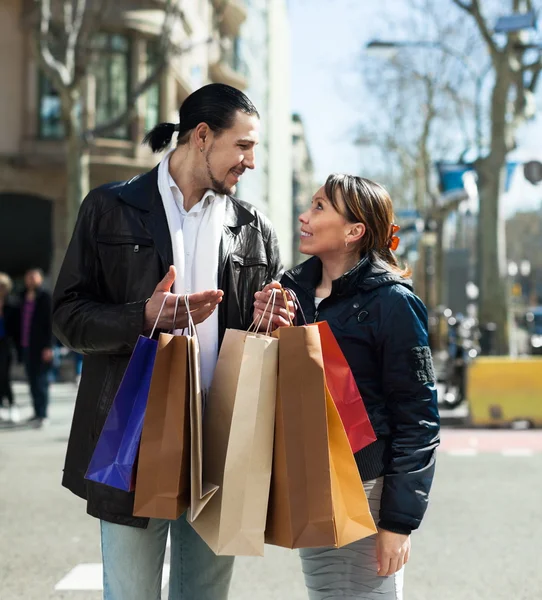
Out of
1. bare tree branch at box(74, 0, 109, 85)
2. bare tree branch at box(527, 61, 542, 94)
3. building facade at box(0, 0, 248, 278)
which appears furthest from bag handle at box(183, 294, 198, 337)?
building facade at box(0, 0, 248, 278)

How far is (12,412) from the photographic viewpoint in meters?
14.3

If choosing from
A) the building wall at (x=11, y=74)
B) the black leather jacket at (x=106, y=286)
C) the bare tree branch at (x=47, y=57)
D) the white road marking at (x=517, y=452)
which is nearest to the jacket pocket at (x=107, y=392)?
the black leather jacket at (x=106, y=286)

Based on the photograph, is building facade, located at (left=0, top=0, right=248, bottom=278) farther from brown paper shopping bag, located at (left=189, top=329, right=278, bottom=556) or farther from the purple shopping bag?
brown paper shopping bag, located at (left=189, top=329, right=278, bottom=556)

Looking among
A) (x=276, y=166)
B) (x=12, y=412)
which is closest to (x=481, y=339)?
(x=12, y=412)

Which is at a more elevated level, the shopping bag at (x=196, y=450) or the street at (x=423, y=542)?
the shopping bag at (x=196, y=450)

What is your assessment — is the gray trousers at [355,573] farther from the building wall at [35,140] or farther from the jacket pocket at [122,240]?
the building wall at [35,140]

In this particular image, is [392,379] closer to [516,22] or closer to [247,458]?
[247,458]

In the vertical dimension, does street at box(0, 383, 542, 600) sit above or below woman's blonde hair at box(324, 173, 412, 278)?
below

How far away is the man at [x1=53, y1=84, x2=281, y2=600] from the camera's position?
319 centimetres

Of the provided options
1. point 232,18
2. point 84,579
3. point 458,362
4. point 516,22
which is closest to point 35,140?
point 516,22

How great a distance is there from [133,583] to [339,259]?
1.08 m

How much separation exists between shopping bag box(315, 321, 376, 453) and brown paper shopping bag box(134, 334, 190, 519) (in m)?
0.36

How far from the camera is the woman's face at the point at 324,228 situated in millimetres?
3199

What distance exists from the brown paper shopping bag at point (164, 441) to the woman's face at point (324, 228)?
0.57m
